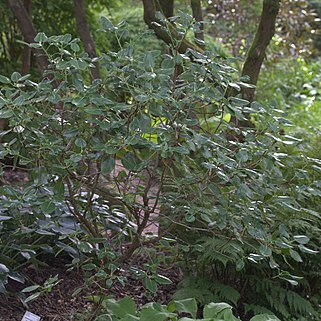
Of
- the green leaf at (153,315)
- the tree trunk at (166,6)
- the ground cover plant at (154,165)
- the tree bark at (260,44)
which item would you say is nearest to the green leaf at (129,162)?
the ground cover plant at (154,165)

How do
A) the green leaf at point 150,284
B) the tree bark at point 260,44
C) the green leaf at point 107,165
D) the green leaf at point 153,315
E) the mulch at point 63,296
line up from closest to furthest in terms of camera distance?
1. the green leaf at point 153,315
2. the green leaf at point 107,165
3. the green leaf at point 150,284
4. the mulch at point 63,296
5. the tree bark at point 260,44

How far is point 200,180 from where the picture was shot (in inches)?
129

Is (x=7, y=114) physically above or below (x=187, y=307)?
above

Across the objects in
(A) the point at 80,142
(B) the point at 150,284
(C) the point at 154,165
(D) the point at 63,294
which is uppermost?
(A) the point at 80,142

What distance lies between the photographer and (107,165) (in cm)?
299

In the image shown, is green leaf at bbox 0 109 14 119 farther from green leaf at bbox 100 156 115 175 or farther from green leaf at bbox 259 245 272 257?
green leaf at bbox 259 245 272 257

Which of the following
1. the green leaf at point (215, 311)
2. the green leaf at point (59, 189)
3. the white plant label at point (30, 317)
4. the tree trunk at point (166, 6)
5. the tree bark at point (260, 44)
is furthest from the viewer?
the tree trunk at point (166, 6)

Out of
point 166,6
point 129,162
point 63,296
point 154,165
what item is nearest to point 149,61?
point 129,162

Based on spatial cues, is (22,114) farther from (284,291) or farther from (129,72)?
(284,291)

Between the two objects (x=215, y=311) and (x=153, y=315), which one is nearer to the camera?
(x=153, y=315)

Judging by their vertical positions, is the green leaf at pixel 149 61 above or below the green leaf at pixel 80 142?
above

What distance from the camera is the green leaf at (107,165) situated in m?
2.98

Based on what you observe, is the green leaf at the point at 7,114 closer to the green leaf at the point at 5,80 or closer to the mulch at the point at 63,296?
the green leaf at the point at 5,80

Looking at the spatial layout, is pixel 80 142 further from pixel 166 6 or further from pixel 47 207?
pixel 166 6
